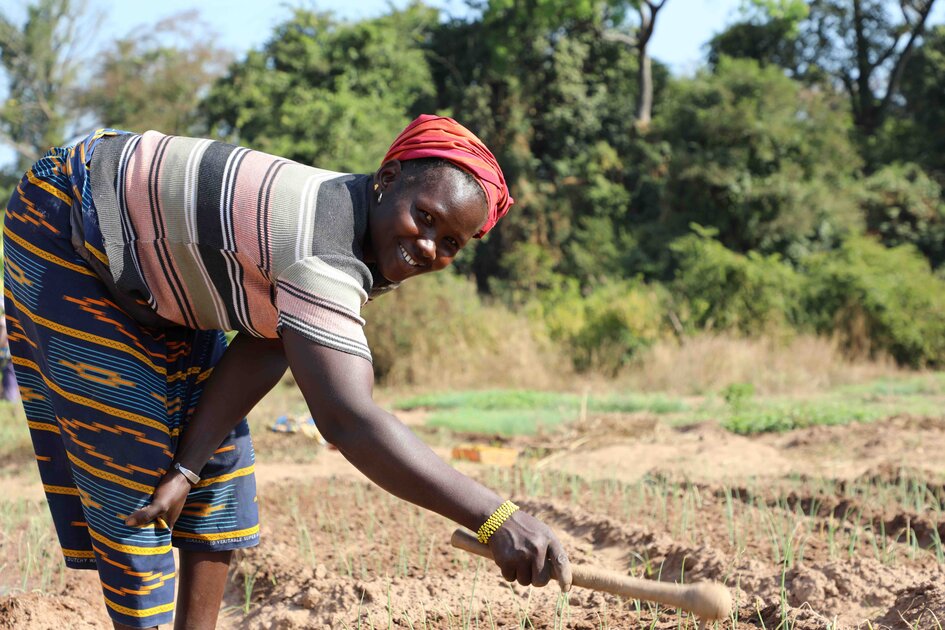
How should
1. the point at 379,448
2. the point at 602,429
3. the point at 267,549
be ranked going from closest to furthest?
the point at 379,448 → the point at 267,549 → the point at 602,429

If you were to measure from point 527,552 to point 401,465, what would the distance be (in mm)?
291

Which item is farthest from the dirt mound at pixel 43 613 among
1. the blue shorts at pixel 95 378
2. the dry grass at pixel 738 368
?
the dry grass at pixel 738 368

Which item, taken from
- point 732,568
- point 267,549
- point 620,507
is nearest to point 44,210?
point 267,549

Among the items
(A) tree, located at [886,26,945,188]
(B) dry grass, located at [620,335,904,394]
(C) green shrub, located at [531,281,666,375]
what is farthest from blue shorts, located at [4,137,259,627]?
(A) tree, located at [886,26,945,188]

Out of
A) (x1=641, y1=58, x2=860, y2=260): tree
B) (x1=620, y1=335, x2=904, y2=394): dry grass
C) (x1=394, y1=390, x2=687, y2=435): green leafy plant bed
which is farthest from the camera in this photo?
(x1=641, y1=58, x2=860, y2=260): tree

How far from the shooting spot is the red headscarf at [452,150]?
202 cm

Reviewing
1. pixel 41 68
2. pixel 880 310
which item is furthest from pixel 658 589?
pixel 41 68

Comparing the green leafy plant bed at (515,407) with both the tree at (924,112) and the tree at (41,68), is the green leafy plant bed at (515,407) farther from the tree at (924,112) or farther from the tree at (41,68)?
the tree at (41,68)

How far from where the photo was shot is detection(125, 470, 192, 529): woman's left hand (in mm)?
2143

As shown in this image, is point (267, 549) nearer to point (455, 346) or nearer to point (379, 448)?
point (379, 448)

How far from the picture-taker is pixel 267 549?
12.8 ft

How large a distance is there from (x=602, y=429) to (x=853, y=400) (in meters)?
3.59

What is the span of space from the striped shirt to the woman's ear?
4 centimetres

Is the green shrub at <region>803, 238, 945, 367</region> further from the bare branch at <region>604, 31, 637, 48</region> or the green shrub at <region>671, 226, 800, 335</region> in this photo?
the bare branch at <region>604, 31, 637, 48</region>
